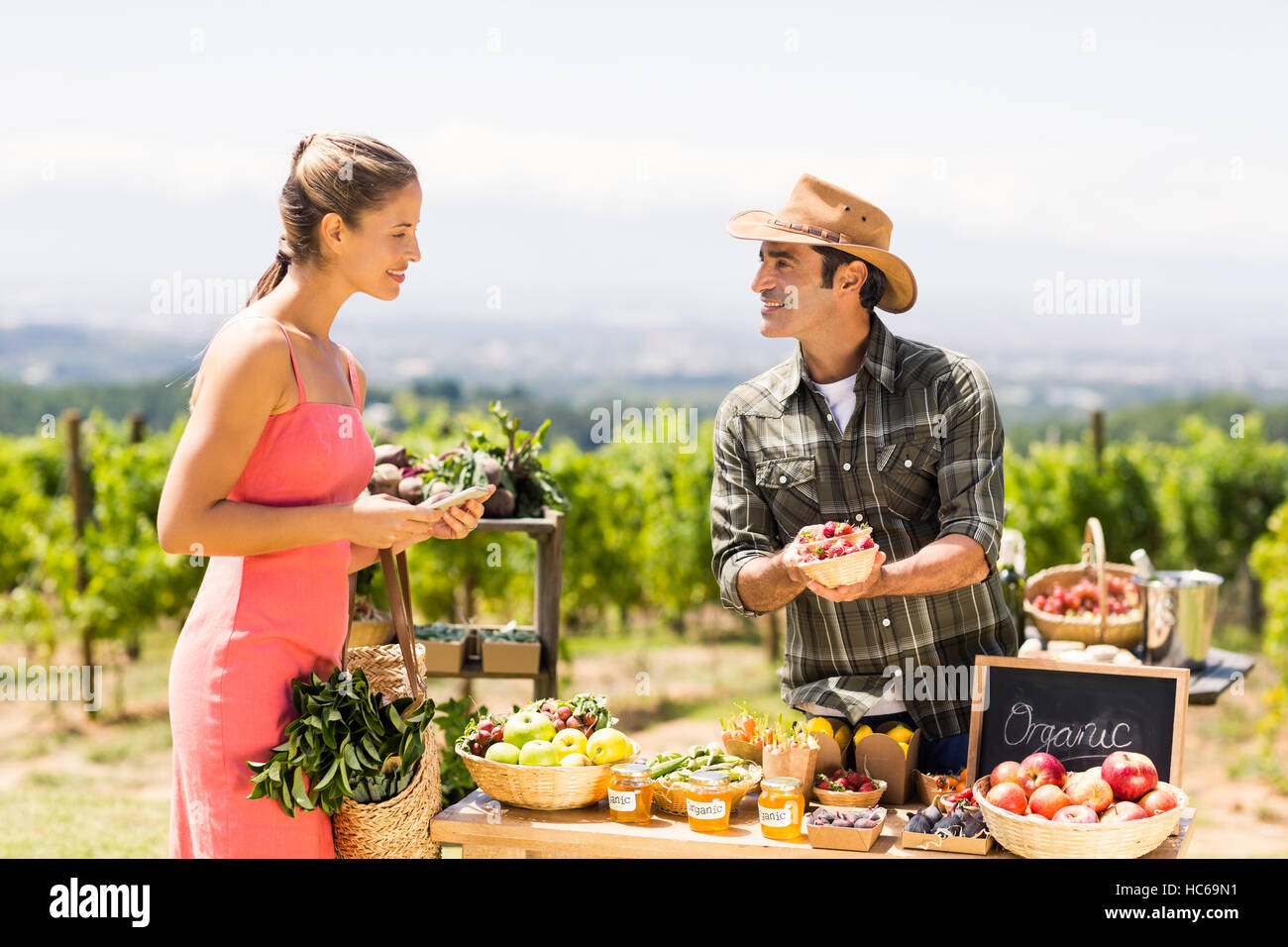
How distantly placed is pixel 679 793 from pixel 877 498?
104cm

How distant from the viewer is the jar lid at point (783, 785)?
2682mm

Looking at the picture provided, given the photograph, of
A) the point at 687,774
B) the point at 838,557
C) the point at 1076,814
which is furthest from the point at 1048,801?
the point at 687,774

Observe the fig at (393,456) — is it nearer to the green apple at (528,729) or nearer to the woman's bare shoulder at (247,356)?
the green apple at (528,729)

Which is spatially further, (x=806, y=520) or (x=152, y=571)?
(x=152, y=571)

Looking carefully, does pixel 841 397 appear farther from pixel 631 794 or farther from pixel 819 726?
pixel 631 794

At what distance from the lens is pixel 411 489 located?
14.0 feet

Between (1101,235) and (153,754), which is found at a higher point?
(1101,235)

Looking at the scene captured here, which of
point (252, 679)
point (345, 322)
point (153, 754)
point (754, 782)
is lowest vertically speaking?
point (153, 754)

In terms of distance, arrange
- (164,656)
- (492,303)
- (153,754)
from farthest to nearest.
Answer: (164,656)
(153,754)
(492,303)

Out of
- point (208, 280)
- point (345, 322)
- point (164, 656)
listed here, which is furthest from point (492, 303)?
point (345, 322)

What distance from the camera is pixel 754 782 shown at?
2910 mm

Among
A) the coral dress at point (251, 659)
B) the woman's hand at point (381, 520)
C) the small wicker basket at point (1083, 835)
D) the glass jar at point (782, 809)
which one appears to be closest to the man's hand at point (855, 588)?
the glass jar at point (782, 809)

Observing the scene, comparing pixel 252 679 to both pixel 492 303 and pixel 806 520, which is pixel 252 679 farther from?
pixel 492 303

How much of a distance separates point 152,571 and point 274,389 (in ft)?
23.1
